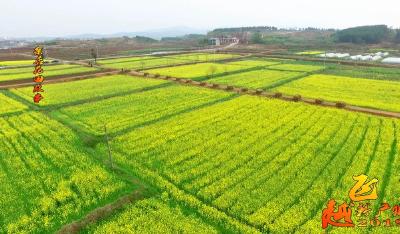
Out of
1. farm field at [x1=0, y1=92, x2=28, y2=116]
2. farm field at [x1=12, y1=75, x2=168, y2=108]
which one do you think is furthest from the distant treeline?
farm field at [x1=0, y1=92, x2=28, y2=116]

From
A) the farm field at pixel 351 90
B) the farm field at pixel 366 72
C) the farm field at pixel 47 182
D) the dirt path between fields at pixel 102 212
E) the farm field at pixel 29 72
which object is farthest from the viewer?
the farm field at pixel 29 72

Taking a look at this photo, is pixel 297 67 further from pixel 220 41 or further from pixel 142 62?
pixel 220 41

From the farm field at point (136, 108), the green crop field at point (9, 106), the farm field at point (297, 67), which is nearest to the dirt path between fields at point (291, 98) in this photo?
the farm field at point (136, 108)

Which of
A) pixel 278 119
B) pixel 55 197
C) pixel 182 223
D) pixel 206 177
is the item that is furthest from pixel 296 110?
pixel 55 197

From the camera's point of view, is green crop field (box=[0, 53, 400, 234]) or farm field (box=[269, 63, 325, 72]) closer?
green crop field (box=[0, 53, 400, 234])

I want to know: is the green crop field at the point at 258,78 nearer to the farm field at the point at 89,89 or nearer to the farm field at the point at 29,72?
the farm field at the point at 89,89

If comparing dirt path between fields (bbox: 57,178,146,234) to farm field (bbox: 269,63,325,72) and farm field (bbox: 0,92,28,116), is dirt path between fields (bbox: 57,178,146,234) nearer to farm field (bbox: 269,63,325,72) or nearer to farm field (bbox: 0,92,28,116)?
farm field (bbox: 0,92,28,116)
